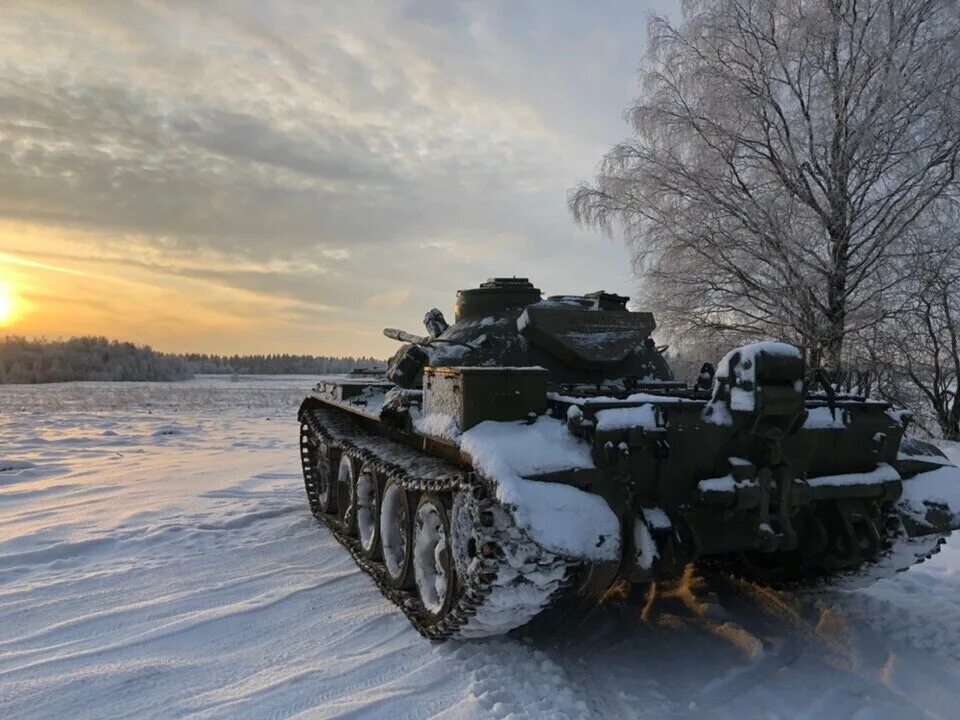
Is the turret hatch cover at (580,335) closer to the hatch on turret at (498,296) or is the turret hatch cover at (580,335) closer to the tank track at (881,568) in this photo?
the hatch on turret at (498,296)

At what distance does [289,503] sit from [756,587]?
5.62 m

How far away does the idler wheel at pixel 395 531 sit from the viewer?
5281 millimetres

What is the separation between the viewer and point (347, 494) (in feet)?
24.6

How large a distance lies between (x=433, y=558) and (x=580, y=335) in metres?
2.17

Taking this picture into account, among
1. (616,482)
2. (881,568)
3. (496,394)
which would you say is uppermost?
(496,394)

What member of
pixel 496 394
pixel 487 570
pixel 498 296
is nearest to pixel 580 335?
pixel 498 296

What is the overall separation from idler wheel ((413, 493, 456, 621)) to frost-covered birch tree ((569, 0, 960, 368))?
11768 mm

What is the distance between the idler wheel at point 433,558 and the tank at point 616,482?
0.05 ft

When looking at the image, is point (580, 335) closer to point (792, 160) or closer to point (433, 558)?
point (433, 558)

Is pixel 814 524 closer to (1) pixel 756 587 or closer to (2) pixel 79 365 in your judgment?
(1) pixel 756 587

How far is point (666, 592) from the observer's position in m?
5.61

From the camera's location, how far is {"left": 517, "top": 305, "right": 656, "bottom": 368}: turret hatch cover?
5789 millimetres

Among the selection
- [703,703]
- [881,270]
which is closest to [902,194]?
[881,270]

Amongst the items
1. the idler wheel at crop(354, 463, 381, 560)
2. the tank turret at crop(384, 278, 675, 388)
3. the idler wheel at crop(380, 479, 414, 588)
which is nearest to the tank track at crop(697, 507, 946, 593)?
the tank turret at crop(384, 278, 675, 388)
